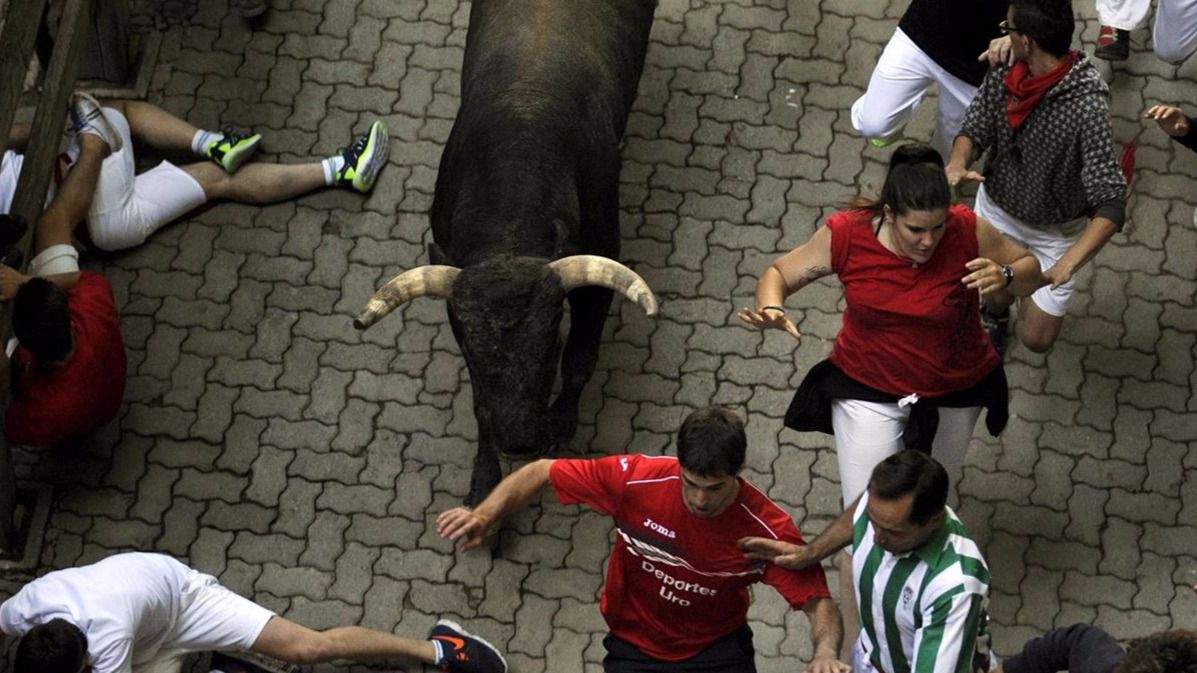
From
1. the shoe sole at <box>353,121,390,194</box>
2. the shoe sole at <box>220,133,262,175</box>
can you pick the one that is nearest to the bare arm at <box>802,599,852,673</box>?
the shoe sole at <box>353,121,390,194</box>

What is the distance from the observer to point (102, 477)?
8953 mm

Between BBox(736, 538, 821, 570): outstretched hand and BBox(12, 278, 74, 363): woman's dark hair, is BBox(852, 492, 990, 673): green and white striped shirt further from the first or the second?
BBox(12, 278, 74, 363): woman's dark hair

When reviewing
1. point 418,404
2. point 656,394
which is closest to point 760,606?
point 656,394

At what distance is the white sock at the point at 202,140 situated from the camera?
9.91 m

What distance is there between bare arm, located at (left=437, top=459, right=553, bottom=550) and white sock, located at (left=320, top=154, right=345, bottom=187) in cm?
349

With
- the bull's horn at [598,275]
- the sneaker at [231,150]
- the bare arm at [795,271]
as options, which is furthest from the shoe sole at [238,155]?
the bare arm at [795,271]

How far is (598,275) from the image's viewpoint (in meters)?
7.92

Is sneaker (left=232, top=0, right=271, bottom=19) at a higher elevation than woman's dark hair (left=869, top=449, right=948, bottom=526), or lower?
higher

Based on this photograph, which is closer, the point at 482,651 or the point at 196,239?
the point at 482,651

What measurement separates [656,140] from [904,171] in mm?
3412

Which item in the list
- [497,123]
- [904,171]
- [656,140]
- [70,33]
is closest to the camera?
[904,171]

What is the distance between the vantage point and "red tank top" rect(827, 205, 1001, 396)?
7137 mm

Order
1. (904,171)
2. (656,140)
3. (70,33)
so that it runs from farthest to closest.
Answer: (656,140)
(70,33)
(904,171)

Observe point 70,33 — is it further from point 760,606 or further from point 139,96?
point 760,606
